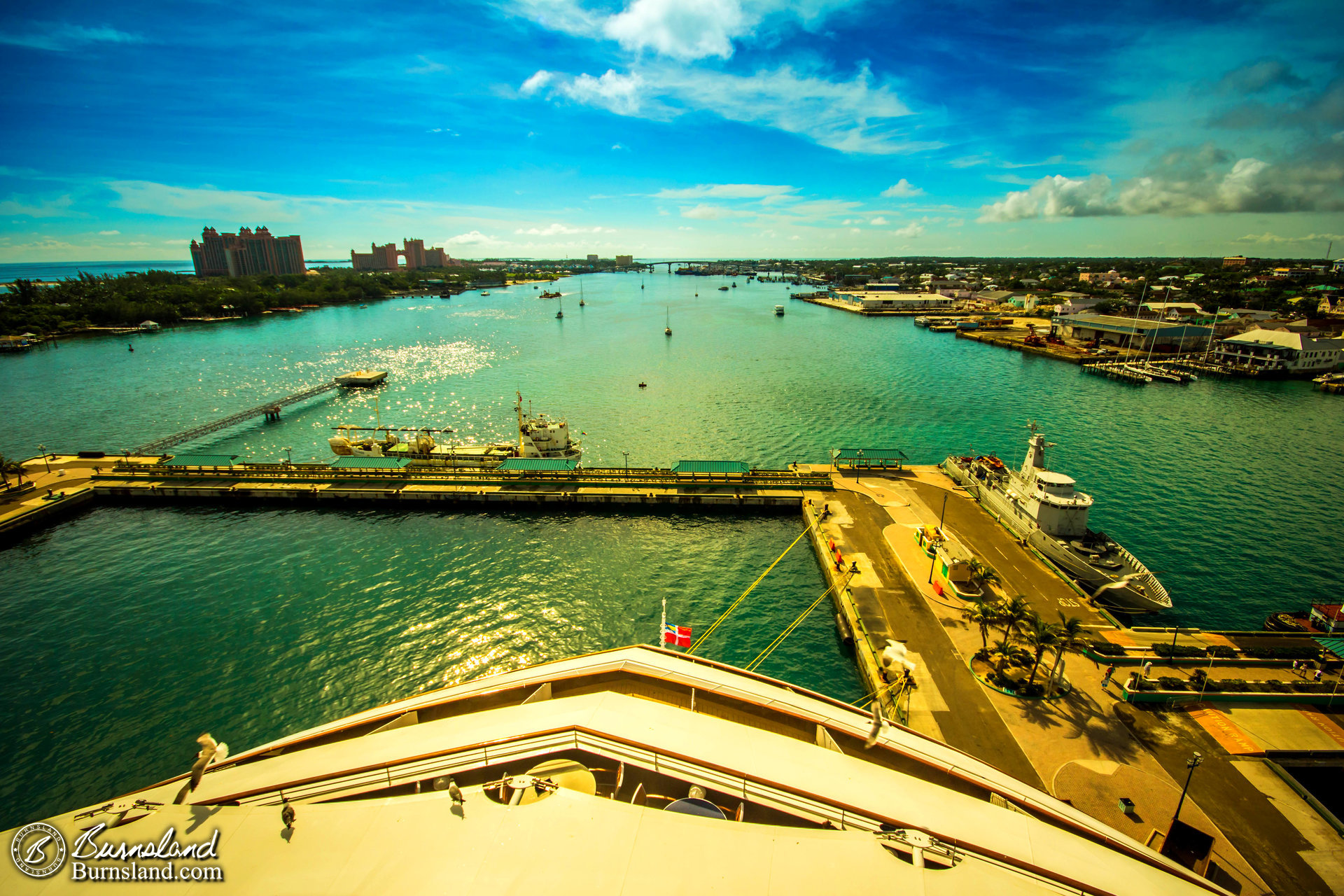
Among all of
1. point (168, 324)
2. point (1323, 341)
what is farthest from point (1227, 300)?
point (168, 324)

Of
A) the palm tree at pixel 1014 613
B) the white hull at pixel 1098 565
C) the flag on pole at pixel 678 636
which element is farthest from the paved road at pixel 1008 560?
the flag on pole at pixel 678 636

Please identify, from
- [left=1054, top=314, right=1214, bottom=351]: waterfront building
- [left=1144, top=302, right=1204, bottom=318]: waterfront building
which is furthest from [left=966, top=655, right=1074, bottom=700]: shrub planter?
[left=1144, top=302, right=1204, bottom=318]: waterfront building

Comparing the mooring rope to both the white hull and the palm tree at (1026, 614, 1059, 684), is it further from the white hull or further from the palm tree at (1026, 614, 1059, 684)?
the palm tree at (1026, 614, 1059, 684)

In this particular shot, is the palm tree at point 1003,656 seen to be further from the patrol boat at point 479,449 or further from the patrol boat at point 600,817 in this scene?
the patrol boat at point 479,449

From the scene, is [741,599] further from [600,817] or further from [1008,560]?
[600,817]

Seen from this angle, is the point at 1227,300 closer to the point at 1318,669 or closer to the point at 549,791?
the point at 1318,669

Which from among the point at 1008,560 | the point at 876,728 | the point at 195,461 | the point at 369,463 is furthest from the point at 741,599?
the point at 195,461

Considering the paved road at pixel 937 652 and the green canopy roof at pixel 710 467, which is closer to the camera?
the paved road at pixel 937 652
